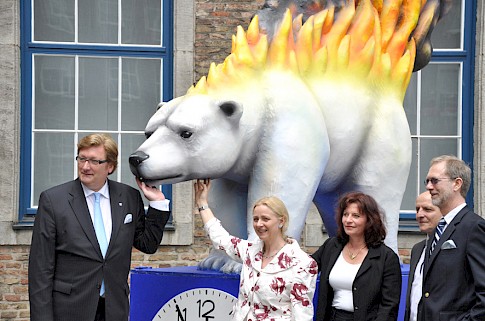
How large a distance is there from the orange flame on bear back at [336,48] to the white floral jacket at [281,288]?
3.06 ft

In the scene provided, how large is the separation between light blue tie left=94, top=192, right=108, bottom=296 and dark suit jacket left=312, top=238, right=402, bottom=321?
86 centimetres

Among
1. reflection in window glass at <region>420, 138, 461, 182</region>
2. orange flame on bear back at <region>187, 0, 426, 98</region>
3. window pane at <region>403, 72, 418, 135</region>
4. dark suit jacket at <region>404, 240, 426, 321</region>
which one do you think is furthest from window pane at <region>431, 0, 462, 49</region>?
dark suit jacket at <region>404, 240, 426, 321</region>

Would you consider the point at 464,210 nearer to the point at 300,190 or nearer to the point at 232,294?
the point at 300,190

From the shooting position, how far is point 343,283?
3.50 metres

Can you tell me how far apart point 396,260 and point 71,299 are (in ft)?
4.12

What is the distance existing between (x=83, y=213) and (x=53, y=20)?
3.93 m

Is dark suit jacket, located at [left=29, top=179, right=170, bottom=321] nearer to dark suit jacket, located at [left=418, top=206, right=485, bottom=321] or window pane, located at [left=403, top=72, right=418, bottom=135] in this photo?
dark suit jacket, located at [left=418, top=206, right=485, bottom=321]

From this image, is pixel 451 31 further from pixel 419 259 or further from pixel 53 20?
pixel 419 259

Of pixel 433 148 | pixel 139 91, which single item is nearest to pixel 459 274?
pixel 433 148

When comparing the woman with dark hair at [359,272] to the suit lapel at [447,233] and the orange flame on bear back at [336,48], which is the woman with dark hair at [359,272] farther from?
the orange flame on bear back at [336,48]

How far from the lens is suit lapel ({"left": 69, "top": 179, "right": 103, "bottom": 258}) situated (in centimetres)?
367

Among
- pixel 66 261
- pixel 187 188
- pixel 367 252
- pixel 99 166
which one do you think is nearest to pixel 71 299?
pixel 66 261

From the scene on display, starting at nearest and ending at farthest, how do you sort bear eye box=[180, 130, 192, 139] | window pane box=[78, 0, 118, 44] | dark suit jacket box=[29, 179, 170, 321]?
dark suit jacket box=[29, 179, 170, 321] < bear eye box=[180, 130, 192, 139] < window pane box=[78, 0, 118, 44]

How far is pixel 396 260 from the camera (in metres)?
3.56
